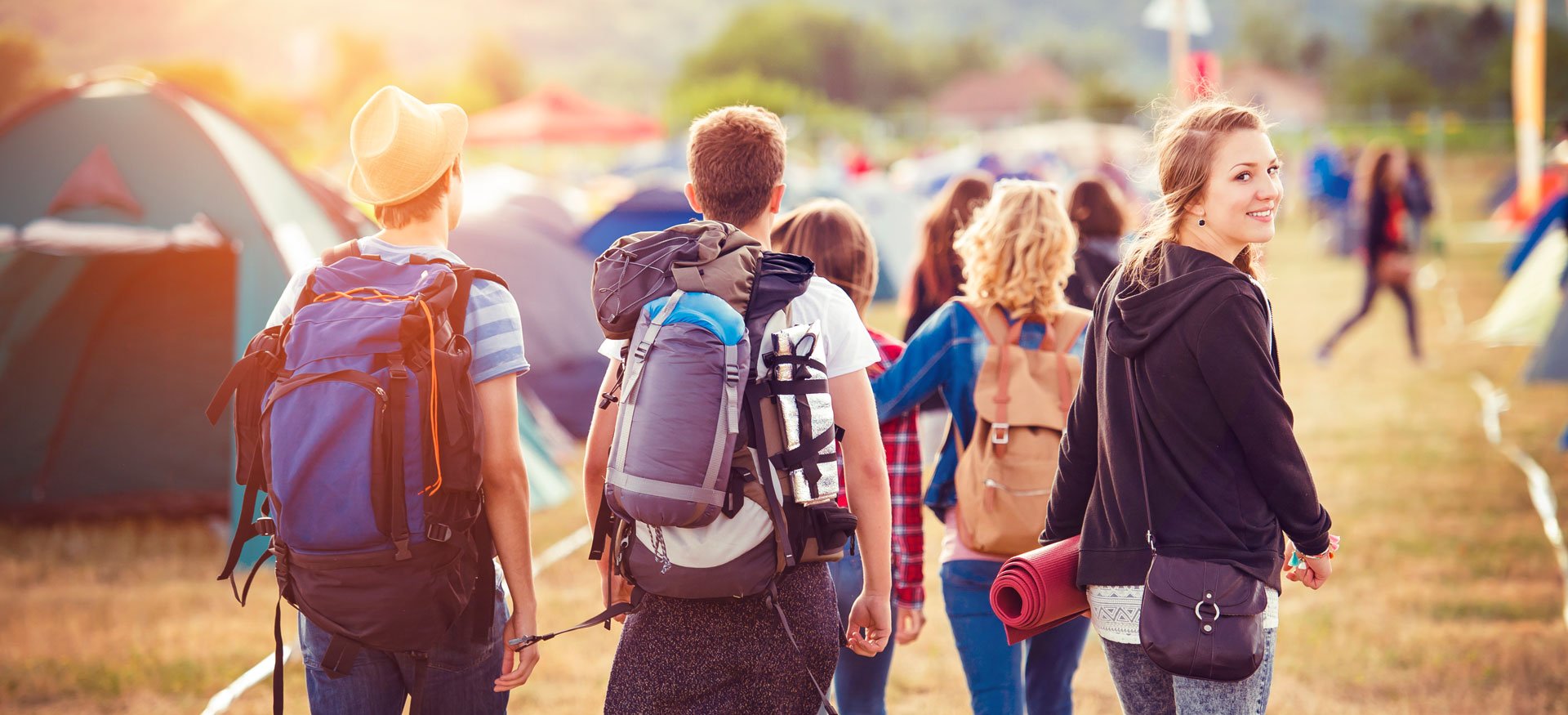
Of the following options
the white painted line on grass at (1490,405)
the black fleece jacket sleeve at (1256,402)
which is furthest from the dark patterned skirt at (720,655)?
the white painted line on grass at (1490,405)

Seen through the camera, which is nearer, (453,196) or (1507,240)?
(453,196)

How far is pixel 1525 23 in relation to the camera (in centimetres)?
1702

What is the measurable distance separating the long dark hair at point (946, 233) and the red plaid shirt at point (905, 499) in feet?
2.66

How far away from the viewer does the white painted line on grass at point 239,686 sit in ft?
14.4

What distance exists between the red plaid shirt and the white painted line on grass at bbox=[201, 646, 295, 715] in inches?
96.3

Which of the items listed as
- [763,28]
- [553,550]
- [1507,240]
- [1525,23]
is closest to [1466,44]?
[763,28]

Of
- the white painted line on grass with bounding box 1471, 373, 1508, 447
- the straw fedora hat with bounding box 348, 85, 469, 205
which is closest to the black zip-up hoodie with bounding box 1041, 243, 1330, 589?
the straw fedora hat with bounding box 348, 85, 469, 205

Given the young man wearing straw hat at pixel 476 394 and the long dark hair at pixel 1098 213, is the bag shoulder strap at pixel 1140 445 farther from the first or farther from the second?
the long dark hair at pixel 1098 213

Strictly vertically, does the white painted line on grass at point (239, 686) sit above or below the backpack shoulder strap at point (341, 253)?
below

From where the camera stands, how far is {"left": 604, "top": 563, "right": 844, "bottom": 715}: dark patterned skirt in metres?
2.38

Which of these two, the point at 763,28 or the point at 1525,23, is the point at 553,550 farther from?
the point at 763,28

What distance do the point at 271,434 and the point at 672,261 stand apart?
2.49 ft

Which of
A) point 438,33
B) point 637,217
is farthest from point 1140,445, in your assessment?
point 438,33

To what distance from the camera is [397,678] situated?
248 cm
